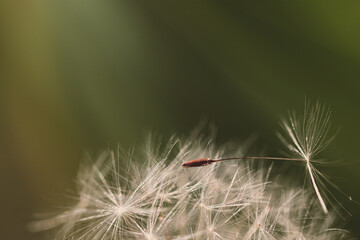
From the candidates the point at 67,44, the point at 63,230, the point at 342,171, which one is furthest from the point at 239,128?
the point at 67,44

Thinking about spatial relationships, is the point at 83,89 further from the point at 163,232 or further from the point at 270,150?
the point at 163,232

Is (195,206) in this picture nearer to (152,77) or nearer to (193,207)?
(193,207)

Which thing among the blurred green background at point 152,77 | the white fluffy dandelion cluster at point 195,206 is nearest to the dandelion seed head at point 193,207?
the white fluffy dandelion cluster at point 195,206

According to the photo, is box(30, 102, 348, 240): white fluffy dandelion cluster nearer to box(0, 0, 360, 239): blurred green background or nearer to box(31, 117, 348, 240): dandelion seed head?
box(31, 117, 348, 240): dandelion seed head

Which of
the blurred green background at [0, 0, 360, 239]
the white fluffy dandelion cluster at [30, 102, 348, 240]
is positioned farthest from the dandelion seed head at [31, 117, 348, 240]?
the blurred green background at [0, 0, 360, 239]

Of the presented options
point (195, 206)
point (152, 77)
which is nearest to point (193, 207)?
point (195, 206)

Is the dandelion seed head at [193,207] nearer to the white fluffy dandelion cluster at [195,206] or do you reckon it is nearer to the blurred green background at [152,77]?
the white fluffy dandelion cluster at [195,206]
